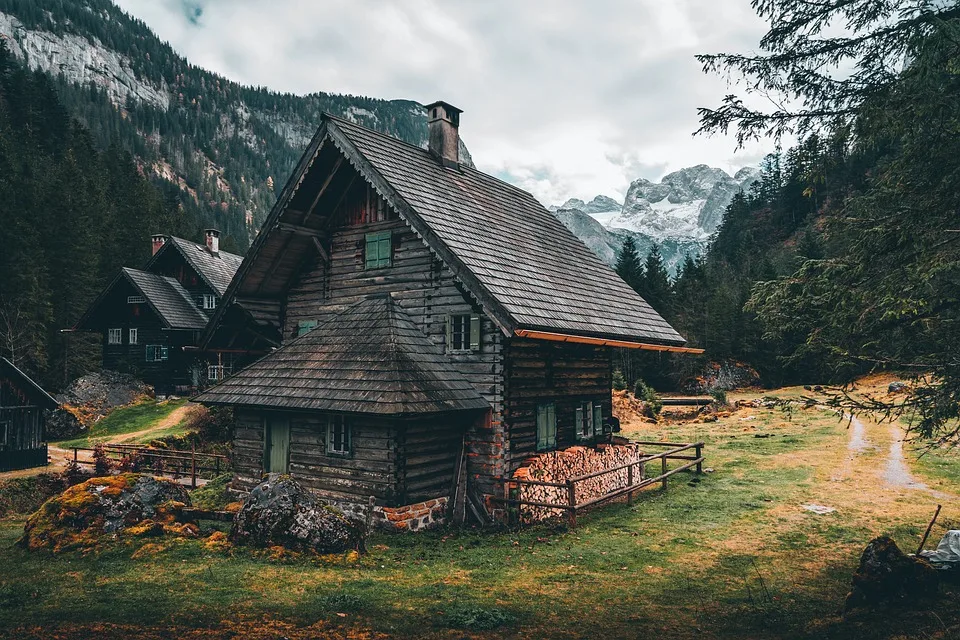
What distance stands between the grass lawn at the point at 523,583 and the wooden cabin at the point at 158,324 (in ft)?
104

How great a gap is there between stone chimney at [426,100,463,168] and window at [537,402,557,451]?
30.9ft

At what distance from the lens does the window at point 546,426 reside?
680 inches

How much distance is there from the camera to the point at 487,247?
17719 millimetres

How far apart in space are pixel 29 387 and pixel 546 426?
23.2 metres

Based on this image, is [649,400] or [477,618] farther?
[649,400]

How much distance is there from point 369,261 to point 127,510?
358 inches

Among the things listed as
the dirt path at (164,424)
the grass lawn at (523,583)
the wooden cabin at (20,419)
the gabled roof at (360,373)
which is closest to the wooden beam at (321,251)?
the gabled roof at (360,373)

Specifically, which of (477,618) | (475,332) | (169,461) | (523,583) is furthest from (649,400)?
(477,618)

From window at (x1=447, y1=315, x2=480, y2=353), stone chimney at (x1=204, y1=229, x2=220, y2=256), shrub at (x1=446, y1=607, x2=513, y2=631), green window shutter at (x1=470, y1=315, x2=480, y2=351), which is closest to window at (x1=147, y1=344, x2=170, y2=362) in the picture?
stone chimney at (x1=204, y1=229, x2=220, y2=256)

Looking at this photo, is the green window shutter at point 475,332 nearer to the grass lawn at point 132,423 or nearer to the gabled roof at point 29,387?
the gabled roof at point 29,387

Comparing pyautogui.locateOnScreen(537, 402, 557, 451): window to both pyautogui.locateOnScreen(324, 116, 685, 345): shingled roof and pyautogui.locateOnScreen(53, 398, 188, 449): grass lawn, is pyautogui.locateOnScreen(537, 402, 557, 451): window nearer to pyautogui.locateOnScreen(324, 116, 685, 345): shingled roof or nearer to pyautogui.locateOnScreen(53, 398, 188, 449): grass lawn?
pyautogui.locateOnScreen(324, 116, 685, 345): shingled roof

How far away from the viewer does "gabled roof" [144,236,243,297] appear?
47.7m

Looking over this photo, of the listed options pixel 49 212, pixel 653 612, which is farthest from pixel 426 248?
pixel 49 212

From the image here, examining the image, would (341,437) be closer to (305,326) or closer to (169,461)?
(305,326)
